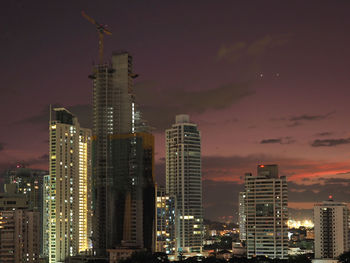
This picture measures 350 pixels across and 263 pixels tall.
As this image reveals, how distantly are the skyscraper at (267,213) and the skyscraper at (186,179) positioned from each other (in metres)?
18.0

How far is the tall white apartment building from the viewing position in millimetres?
104312

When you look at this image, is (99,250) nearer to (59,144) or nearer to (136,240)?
(136,240)

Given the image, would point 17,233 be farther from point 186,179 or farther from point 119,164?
point 186,179

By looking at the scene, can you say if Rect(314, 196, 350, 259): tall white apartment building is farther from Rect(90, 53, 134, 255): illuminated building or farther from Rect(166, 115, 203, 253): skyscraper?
Rect(90, 53, 134, 255): illuminated building

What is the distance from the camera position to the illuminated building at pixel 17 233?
90562 millimetres

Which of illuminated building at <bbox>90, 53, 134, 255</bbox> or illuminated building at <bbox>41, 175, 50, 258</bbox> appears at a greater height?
illuminated building at <bbox>90, 53, 134, 255</bbox>

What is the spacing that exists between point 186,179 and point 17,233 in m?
42.1

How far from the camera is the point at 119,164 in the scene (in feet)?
352

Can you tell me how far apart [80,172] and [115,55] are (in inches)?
868

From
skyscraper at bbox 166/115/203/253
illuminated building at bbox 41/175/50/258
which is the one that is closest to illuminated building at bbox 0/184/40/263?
illuminated building at bbox 41/175/50/258

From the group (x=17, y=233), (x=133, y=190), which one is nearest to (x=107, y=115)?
(x=133, y=190)

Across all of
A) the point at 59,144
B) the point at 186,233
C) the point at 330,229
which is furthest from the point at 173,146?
the point at 330,229

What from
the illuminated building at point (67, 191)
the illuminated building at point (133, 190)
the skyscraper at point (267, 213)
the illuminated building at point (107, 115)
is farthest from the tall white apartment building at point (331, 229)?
the illuminated building at point (67, 191)

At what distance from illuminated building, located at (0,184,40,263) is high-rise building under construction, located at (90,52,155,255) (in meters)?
13.3
